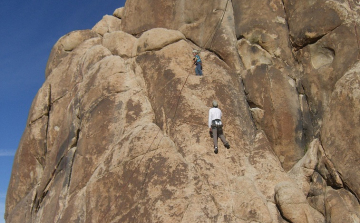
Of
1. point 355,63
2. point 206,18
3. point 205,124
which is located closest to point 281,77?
point 355,63

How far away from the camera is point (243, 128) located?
15062 mm

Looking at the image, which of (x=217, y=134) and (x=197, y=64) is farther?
(x=197, y=64)

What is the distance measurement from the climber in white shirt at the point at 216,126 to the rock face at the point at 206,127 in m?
0.29

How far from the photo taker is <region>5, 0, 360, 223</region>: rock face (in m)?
12.7

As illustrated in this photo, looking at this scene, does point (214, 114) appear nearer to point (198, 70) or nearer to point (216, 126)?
point (216, 126)

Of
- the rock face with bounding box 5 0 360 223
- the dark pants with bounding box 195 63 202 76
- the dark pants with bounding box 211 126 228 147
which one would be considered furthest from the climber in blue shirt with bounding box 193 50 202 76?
the dark pants with bounding box 211 126 228 147

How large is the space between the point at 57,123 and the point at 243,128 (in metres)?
10.2

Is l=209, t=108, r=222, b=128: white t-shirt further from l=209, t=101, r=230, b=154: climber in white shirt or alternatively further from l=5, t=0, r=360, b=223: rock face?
l=5, t=0, r=360, b=223: rock face

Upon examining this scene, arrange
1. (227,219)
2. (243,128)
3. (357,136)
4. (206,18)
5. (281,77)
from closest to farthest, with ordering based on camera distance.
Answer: (227,219) → (357,136) → (243,128) → (281,77) → (206,18)

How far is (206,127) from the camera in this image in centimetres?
1448

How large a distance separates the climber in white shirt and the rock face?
0.29 metres

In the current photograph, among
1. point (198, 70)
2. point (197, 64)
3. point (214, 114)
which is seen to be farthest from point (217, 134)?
point (197, 64)

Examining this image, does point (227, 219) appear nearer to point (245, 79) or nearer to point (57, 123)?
point (245, 79)

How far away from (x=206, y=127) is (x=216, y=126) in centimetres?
73
